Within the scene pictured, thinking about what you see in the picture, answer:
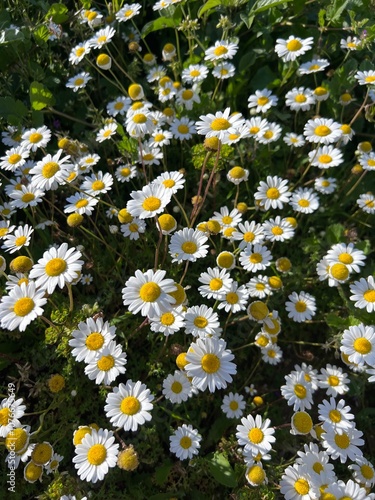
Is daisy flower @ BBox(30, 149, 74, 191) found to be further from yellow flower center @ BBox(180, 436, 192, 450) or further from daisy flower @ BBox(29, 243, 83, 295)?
yellow flower center @ BBox(180, 436, 192, 450)

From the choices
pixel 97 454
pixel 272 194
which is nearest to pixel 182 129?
pixel 272 194

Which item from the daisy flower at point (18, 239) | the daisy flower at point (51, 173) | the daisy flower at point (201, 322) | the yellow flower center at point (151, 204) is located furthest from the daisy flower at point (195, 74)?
the daisy flower at point (201, 322)

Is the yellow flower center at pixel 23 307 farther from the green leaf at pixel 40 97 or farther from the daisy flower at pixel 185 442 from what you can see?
the green leaf at pixel 40 97

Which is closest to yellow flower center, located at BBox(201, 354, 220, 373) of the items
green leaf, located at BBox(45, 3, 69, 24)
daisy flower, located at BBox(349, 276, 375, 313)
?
daisy flower, located at BBox(349, 276, 375, 313)

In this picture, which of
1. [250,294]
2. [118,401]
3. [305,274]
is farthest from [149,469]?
[305,274]

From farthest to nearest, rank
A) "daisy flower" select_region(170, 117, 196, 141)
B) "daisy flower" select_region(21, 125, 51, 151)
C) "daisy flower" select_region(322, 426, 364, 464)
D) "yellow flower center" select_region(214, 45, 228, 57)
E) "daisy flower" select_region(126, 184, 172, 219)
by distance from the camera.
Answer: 1. "yellow flower center" select_region(214, 45, 228, 57)
2. "daisy flower" select_region(170, 117, 196, 141)
3. "daisy flower" select_region(21, 125, 51, 151)
4. "daisy flower" select_region(126, 184, 172, 219)
5. "daisy flower" select_region(322, 426, 364, 464)

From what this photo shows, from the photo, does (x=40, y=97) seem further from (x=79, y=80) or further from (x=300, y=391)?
(x=300, y=391)
